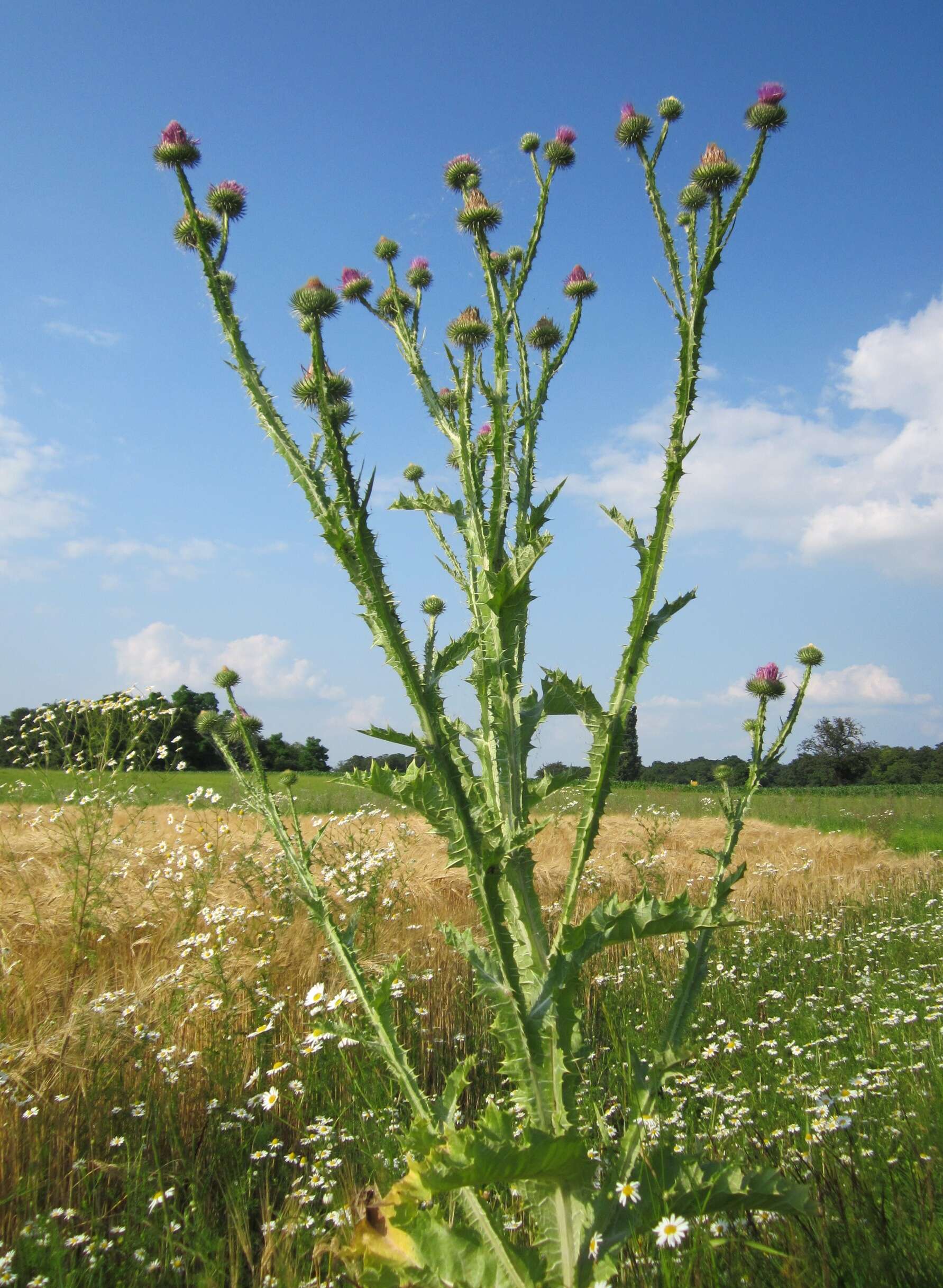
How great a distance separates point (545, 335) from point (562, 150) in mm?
778

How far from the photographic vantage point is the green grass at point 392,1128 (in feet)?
7.32

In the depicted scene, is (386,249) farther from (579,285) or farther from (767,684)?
(767,684)

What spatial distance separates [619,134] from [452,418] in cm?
156

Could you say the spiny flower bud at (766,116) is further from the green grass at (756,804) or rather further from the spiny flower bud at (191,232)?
the green grass at (756,804)

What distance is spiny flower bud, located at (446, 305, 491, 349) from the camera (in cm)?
340

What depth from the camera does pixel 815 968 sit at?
5789mm

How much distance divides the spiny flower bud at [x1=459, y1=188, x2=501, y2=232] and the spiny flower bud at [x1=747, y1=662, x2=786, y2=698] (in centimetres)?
221

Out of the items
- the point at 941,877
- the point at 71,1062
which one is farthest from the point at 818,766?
the point at 71,1062

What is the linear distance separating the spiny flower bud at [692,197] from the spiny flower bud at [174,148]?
1724mm

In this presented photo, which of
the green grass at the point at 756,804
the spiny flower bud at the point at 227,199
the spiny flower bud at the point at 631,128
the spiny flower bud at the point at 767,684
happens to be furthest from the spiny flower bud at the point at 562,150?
the green grass at the point at 756,804

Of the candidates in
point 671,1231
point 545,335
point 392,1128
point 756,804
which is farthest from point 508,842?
point 756,804

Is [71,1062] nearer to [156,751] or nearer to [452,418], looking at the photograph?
[452,418]

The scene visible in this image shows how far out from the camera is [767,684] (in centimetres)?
351

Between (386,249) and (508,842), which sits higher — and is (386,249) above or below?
above
